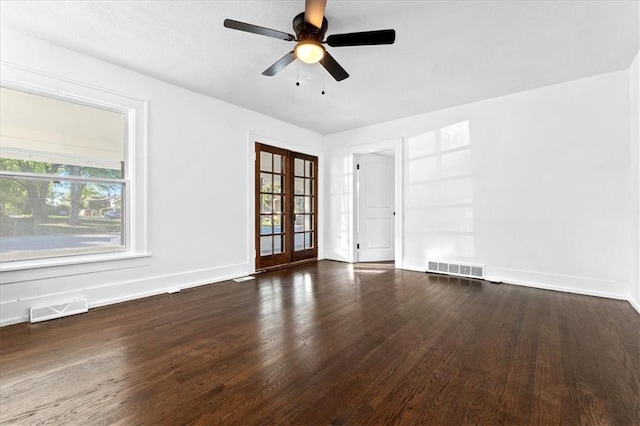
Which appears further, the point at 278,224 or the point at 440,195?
the point at 278,224

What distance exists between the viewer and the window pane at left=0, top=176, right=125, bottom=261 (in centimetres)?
285

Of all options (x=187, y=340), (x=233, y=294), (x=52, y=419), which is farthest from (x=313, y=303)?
(x=52, y=419)

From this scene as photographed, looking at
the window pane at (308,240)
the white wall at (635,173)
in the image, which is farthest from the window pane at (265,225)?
the white wall at (635,173)

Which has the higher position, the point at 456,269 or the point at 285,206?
the point at 285,206

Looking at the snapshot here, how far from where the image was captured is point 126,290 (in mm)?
3463

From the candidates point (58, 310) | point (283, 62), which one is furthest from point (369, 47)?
point (58, 310)

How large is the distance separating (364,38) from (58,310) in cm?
394

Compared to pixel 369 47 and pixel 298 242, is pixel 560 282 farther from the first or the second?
pixel 298 242

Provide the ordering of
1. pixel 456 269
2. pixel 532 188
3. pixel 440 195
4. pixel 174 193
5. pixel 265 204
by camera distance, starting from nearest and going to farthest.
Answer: pixel 174 193 → pixel 532 188 → pixel 456 269 → pixel 440 195 → pixel 265 204

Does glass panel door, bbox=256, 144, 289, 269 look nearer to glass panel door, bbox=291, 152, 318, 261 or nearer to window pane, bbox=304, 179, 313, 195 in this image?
glass panel door, bbox=291, 152, 318, 261

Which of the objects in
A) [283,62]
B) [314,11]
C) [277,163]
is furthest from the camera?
[277,163]

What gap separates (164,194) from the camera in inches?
151

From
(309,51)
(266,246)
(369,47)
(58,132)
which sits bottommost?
(266,246)

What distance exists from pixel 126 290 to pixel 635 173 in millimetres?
6096
